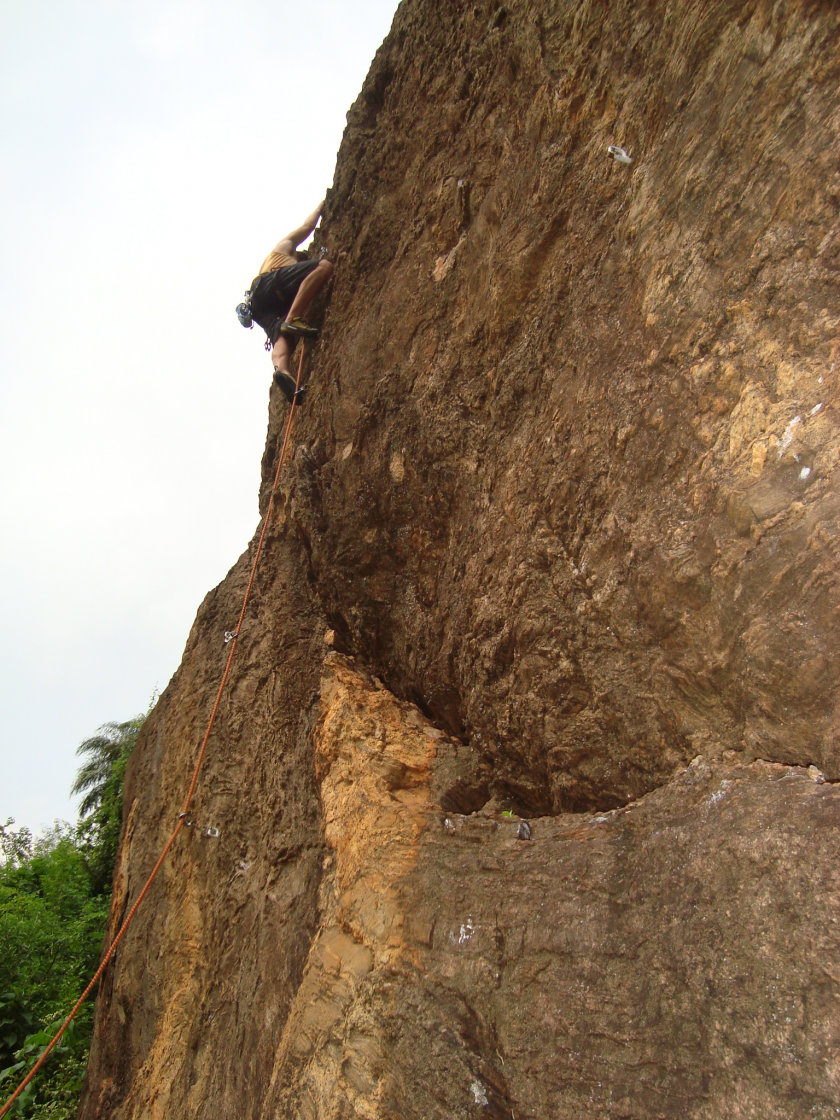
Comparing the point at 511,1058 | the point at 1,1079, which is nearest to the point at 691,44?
the point at 511,1058

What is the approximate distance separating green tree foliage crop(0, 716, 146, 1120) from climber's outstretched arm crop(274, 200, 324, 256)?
8189 mm

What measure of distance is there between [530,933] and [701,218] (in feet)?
8.86

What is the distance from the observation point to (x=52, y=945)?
30.9 feet

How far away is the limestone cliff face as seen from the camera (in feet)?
6.68

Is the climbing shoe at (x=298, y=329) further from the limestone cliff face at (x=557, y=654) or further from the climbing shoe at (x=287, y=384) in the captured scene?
the limestone cliff face at (x=557, y=654)

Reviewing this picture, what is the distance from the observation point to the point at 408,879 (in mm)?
2912

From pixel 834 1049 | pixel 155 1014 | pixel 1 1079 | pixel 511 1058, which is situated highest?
pixel 834 1049

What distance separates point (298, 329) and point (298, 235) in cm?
163

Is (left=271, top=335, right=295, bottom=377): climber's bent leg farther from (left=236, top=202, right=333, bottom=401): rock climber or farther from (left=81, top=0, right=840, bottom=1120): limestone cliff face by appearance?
(left=81, top=0, right=840, bottom=1120): limestone cliff face

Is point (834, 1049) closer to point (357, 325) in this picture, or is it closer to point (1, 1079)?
point (357, 325)

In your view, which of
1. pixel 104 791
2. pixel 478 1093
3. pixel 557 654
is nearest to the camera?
pixel 478 1093

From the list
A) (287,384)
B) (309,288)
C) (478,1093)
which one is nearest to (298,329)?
(309,288)

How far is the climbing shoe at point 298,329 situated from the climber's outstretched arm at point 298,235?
115cm

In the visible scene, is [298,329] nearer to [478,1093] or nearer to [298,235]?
[298,235]
